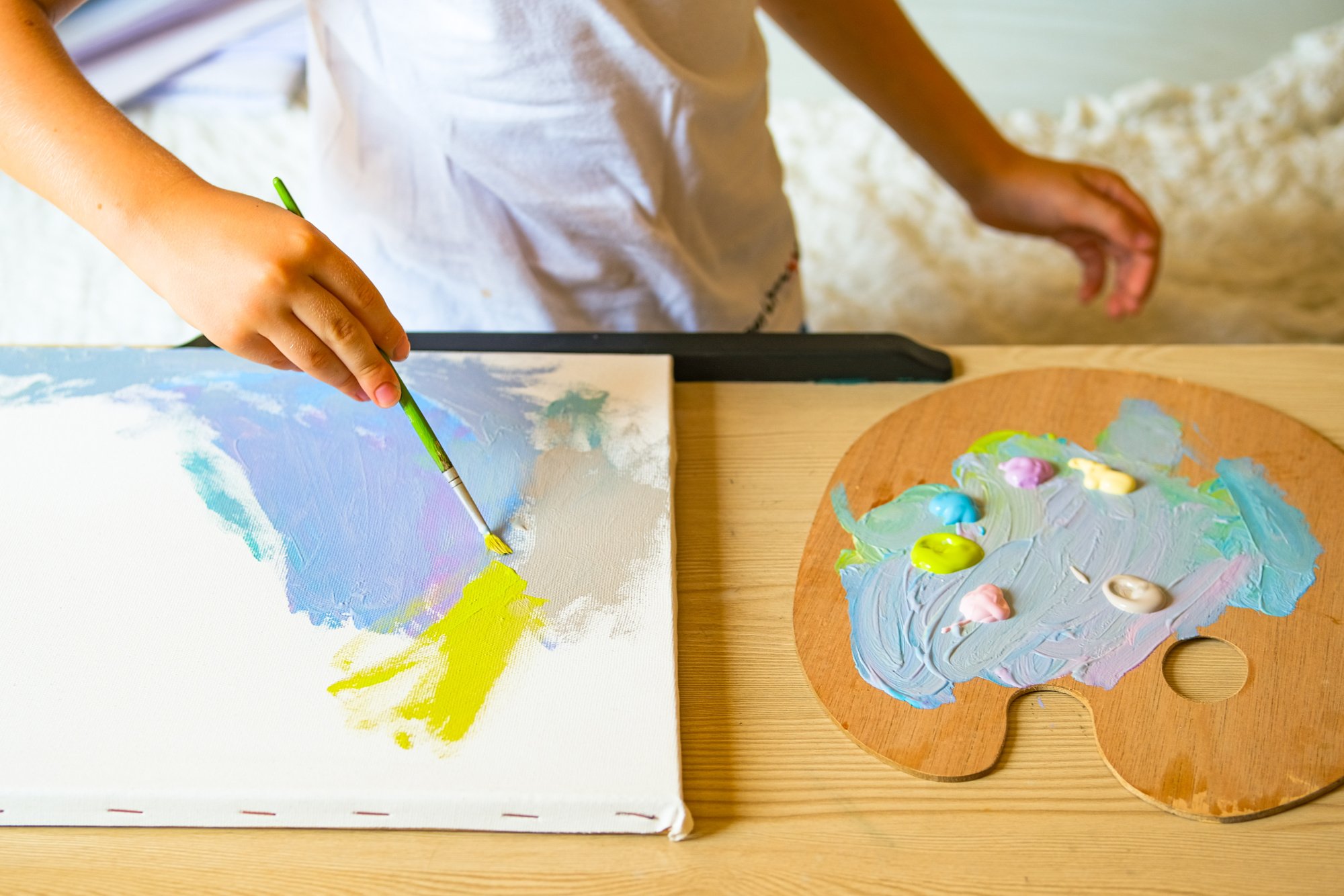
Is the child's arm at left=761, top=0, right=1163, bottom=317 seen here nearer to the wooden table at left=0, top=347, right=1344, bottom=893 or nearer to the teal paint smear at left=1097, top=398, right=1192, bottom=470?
the teal paint smear at left=1097, top=398, right=1192, bottom=470

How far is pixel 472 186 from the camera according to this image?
0.80 m

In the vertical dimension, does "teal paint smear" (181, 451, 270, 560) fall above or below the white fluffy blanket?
above

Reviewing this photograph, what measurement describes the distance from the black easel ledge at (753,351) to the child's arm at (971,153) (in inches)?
10.3

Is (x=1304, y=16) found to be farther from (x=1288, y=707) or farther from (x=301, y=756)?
(x=301, y=756)

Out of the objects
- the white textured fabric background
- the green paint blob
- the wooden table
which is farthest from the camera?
the white textured fabric background

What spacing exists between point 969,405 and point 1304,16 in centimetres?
161

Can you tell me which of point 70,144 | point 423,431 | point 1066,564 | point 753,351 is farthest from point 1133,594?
point 70,144

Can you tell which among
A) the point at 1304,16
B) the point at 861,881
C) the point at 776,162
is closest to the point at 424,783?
the point at 861,881

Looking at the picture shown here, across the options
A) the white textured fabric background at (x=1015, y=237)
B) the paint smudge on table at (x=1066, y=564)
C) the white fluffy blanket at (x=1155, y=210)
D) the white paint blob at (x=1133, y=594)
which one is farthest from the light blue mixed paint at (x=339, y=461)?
the white fluffy blanket at (x=1155, y=210)

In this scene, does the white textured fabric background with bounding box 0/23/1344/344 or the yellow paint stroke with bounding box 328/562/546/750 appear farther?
the white textured fabric background with bounding box 0/23/1344/344

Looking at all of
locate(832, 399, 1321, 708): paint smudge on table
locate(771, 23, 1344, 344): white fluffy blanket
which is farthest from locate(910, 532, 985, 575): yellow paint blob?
locate(771, 23, 1344, 344): white fluffy blanket

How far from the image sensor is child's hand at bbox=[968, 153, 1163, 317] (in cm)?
87

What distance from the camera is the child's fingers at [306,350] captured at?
1.83ft

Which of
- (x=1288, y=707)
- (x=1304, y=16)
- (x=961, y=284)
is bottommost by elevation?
(x=961, y=284)
